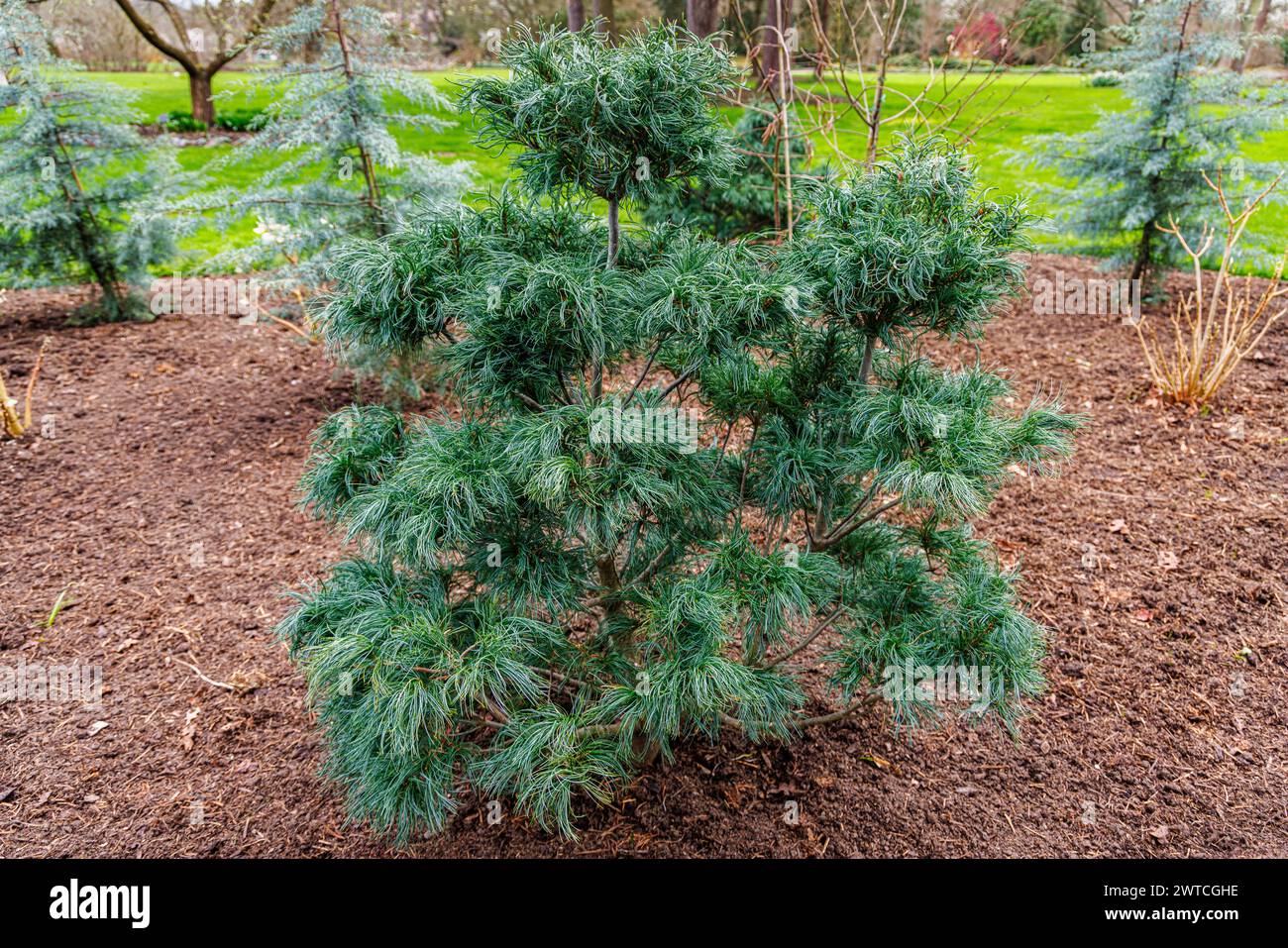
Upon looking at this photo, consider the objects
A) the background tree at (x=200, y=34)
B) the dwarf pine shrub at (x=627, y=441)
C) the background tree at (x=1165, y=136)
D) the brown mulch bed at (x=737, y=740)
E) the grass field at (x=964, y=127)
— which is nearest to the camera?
the dwarf pine shrub at (x=627, y=441)

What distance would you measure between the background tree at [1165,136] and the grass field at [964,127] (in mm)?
333

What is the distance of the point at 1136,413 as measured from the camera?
4902mm

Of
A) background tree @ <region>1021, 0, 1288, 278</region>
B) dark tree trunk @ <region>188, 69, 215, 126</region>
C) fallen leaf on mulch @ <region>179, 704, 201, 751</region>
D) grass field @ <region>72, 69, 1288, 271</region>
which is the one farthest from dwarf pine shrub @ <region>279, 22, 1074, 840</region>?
dark tree trunk @ <region>188, 69, 215, 126</region>

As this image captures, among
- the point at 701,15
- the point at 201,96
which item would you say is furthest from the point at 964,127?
the point at 201,96

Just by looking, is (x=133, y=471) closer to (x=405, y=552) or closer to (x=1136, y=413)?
(x=405, y=552)

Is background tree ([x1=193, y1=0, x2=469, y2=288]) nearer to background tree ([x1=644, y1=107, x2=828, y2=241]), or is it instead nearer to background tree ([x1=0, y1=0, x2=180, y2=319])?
background tree ([x1=0, y1=0, x2=180, y2=319])

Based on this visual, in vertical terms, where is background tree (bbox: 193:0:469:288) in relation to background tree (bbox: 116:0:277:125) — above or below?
below

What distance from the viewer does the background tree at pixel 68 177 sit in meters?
5.73

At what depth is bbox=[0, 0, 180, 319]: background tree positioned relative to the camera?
573 cm

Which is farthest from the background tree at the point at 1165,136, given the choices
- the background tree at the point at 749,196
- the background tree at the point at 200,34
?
the background tree at the point at 200,34

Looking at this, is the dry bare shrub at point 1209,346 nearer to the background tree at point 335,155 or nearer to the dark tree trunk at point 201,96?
the background tree at point 335,155

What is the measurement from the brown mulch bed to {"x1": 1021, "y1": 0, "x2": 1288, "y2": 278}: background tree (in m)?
1.22

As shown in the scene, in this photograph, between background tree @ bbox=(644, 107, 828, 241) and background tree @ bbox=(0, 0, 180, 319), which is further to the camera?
background tree @ bbox=(0, 0, 180, 319)

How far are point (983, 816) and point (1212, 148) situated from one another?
542cm
